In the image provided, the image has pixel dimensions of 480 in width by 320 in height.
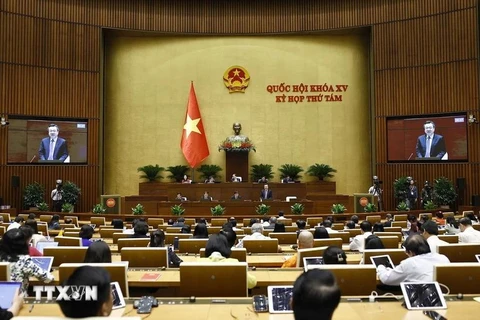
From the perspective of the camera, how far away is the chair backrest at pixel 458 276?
3029 mm

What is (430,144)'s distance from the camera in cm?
1465

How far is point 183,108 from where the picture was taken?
16.9 metres

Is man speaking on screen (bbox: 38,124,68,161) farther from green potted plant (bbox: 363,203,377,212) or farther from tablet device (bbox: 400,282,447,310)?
tablet device (bbox: 400,282,447,310)

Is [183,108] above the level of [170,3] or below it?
below

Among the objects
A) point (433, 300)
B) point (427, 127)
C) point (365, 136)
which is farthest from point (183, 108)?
point (433, 300)

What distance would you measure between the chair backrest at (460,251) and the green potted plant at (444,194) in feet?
31.6

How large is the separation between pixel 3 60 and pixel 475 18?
1484cm

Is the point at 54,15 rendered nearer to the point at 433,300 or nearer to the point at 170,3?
the point at 170,3

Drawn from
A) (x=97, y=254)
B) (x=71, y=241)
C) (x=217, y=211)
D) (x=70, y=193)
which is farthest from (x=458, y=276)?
(x=70, y=193)

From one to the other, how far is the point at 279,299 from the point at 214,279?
739 mm

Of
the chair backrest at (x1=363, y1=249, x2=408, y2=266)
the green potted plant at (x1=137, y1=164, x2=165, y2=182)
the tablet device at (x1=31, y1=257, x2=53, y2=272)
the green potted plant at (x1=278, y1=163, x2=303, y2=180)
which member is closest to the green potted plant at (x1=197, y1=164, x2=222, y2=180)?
the green potted plant at (x1=137, y1=164, x2=165, y2=182)

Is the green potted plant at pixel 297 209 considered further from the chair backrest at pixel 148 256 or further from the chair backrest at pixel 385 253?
the chair backrest at pixel 148 256

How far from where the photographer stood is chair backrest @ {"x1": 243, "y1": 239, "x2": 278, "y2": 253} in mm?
5410

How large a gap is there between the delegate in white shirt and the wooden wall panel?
1212cm
